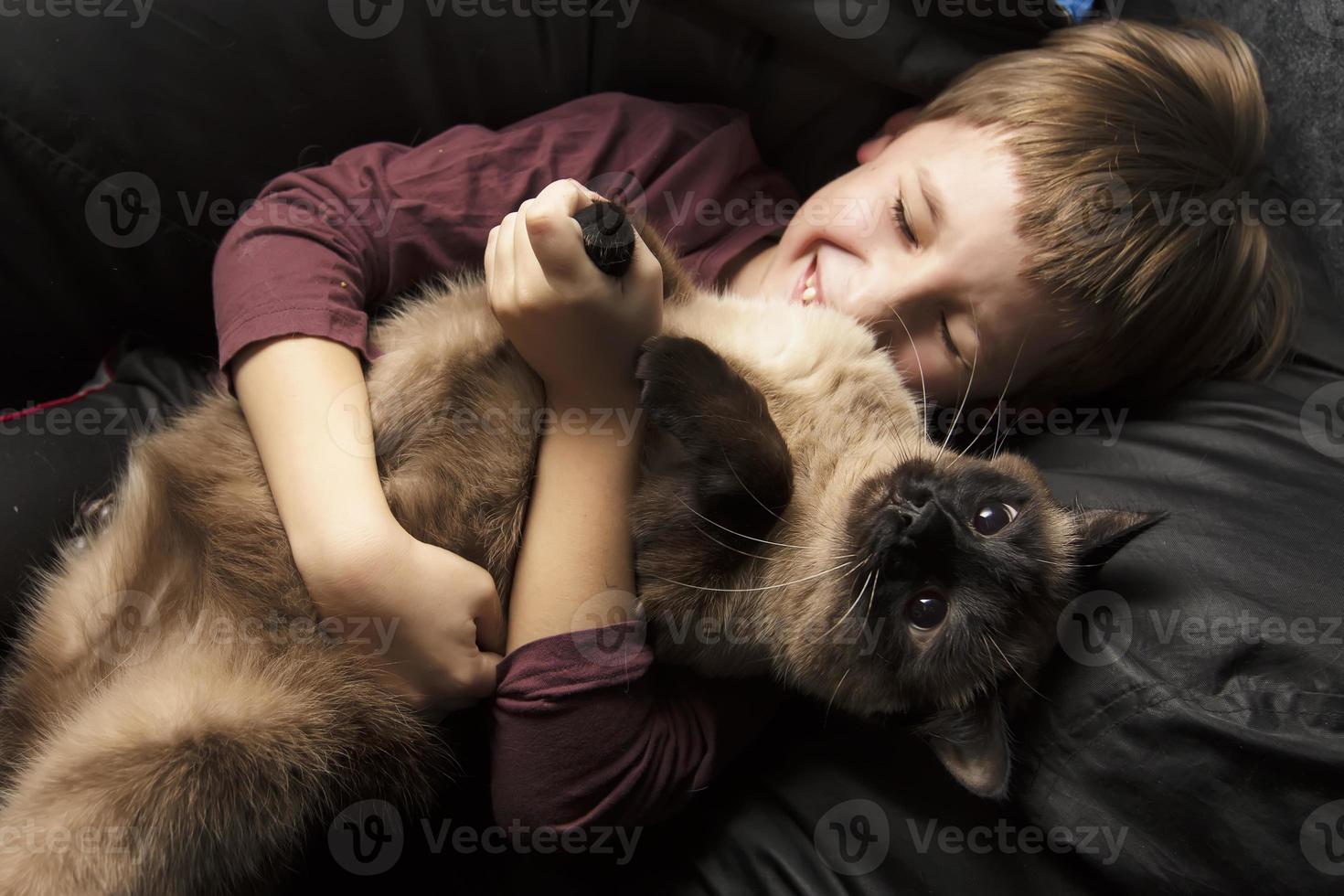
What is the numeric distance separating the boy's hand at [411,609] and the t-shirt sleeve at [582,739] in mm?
73

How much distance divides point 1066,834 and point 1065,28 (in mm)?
1338

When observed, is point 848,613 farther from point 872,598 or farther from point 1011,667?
point 1011,667

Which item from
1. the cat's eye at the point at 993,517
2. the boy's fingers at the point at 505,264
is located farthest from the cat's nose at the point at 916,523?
the boy's fingers at the point at 505,264

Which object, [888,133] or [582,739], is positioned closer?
[582,739]

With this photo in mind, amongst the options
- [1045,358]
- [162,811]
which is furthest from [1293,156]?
[162,811]

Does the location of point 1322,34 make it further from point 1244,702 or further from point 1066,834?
point 1066,834

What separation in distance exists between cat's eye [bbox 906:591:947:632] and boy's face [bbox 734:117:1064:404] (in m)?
0.39

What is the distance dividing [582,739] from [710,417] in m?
0.46

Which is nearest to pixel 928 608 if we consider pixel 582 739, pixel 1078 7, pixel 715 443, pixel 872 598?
pixel 872 598

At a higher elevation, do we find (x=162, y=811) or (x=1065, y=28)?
(x=1065, y=28)

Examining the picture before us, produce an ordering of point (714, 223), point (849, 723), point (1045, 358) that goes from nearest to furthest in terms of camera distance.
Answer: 1. point (849, 723)
2. point (1045, 358)
3. point (714, 223)

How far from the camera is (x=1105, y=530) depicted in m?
1.07

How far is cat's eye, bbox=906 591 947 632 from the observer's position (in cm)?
107

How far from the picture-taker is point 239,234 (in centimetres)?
126
